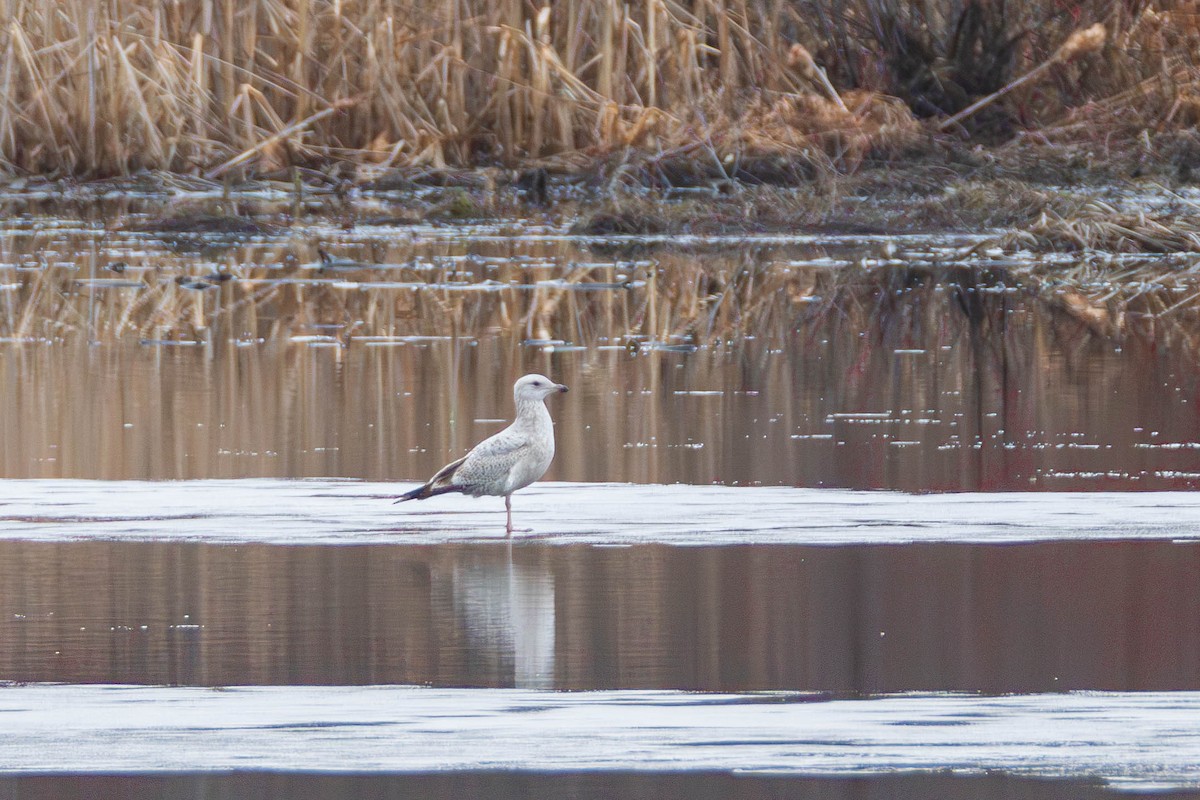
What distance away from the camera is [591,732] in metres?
3.63

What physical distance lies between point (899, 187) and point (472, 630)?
1274 centimetres

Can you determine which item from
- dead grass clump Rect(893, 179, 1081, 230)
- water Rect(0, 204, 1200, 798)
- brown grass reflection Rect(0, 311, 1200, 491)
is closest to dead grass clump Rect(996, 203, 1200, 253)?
dead grass clump Rect(893, 179, 1081, 230)

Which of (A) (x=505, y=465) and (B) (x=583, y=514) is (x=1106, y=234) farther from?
(A) (x=505, y=465)

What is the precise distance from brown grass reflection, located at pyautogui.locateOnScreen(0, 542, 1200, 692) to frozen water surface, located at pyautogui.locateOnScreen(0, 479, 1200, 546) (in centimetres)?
17

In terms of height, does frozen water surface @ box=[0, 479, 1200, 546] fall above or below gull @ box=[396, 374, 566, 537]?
below

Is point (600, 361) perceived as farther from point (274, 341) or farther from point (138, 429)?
point (138, 429)

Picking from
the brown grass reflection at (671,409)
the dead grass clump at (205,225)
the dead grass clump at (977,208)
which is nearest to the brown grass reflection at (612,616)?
the brown grass reflection at (671,409)

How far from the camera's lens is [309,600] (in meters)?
4.72

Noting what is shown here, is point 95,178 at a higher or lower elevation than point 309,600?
higher

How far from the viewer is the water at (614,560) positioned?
3553 mm

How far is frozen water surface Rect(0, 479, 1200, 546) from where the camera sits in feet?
18.0

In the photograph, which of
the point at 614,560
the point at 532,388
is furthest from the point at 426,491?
the point at 614,560

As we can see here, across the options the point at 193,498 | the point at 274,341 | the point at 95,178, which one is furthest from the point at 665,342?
the point at 95,178

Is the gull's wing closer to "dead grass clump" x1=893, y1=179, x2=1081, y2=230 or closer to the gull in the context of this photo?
the gull
